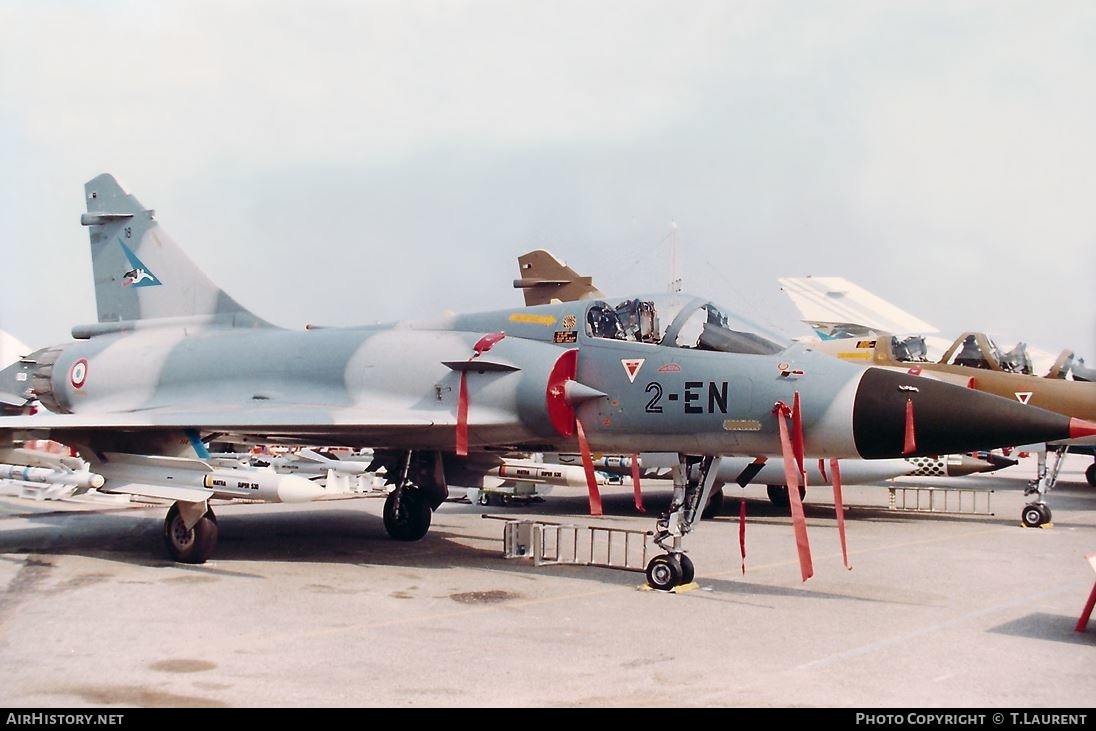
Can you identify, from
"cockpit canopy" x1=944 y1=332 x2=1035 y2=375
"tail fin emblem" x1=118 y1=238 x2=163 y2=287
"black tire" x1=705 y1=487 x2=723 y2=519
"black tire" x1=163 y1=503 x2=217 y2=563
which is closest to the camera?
"black tire" x1=163 y1=503 x2=217 y2=563

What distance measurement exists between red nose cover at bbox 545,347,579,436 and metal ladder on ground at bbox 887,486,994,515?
9726 mm

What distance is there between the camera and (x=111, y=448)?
33.5ft

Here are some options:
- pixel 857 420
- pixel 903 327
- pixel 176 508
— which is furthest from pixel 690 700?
pixel 903 327

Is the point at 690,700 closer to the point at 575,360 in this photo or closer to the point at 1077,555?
the point at 575,360

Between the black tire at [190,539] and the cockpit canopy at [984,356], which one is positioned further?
the cockpit canopy at [984,356]

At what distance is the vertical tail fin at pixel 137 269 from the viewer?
13.6 meters

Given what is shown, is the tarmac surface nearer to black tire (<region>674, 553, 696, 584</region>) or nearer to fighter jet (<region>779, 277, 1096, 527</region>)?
black tire (<region>674, 553, 696, 584</region>)

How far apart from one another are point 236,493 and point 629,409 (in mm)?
3822

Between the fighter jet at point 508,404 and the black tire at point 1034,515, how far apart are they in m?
7.89

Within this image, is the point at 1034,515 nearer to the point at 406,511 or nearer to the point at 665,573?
the point at 665,573

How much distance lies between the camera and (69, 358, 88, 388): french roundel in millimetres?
12898
